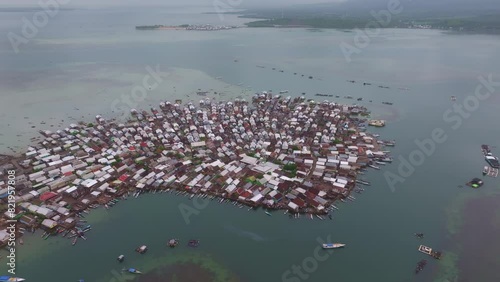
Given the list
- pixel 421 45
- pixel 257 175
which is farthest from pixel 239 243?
pixel 421 45

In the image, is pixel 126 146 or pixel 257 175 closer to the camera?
pixel 257 175

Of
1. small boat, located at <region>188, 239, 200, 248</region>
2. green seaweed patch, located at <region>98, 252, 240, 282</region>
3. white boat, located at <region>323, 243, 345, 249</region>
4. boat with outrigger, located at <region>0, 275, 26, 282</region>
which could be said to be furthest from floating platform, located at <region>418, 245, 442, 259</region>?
boat with outrigger, located at <region>0, 275, 26, 282</region>

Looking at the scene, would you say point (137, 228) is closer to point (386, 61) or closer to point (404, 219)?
point (404, 219)

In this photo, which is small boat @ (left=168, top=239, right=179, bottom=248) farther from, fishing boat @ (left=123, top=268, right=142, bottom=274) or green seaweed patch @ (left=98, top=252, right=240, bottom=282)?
fishing boat @ (left=123, top=268, right=142, bottom=274)

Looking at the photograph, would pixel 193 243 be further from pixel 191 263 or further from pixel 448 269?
pixel 448 269

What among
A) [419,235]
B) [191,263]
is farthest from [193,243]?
[419,235]
